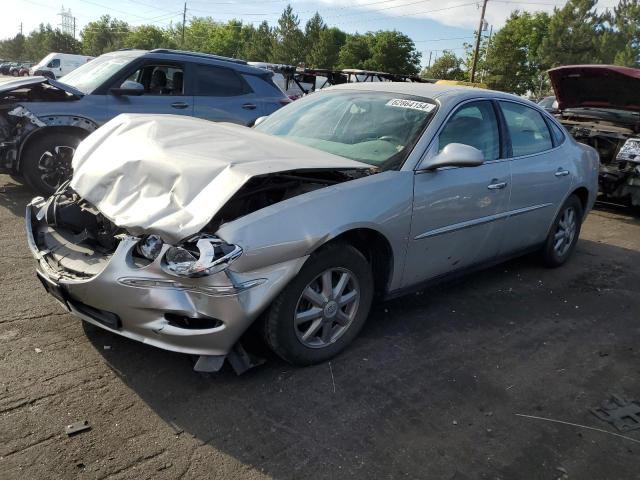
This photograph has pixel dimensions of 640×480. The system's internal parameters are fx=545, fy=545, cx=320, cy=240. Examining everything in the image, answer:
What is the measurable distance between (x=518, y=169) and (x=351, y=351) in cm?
210

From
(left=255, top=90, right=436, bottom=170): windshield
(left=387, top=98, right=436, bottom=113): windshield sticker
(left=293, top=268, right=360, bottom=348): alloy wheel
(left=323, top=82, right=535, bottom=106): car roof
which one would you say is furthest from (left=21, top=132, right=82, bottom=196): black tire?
(left=293, top=268, right=360, bottom=348): alloy wheel

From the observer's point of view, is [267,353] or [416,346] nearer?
[267,353]

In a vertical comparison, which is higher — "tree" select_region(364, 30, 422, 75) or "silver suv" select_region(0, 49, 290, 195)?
"tree" select_region(364, 30, 422, 75)

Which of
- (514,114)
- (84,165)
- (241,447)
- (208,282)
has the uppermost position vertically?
(514,114)

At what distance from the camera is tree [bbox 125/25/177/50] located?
8475 cm

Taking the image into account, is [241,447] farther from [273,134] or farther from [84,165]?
[273,134]

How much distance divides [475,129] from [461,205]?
2.23ft

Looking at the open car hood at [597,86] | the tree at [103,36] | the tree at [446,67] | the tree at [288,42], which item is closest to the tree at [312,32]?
the tree at [288,42]

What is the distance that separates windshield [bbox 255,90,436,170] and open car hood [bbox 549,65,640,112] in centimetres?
524

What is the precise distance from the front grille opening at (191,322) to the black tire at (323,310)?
0.32m

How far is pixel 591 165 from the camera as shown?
5.51 m

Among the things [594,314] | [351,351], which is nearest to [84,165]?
[351,351]

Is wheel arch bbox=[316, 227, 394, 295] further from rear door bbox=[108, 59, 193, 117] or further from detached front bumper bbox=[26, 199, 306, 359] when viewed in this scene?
rear door bbox=[108, 59, 193, 117]

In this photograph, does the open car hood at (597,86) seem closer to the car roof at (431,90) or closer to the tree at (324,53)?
the car roof at (431,90)
